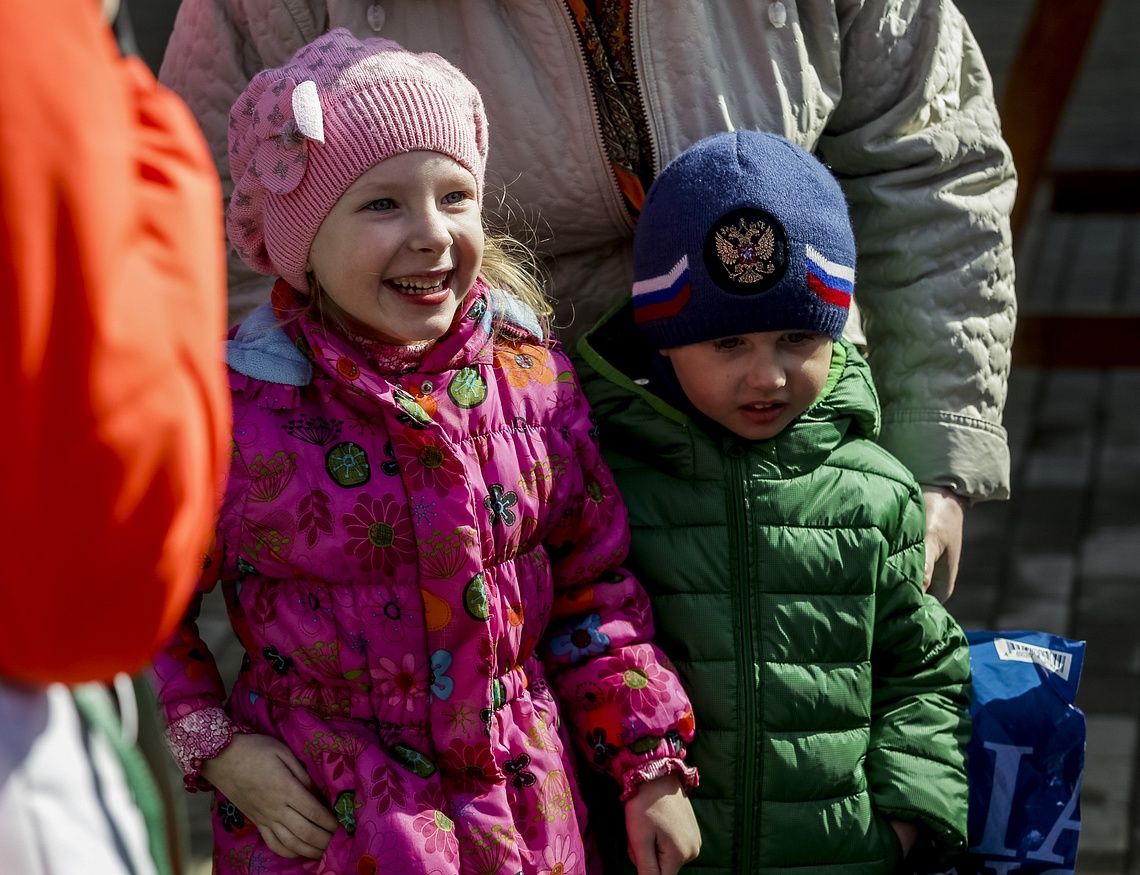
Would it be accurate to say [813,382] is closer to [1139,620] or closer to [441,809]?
[441,809]

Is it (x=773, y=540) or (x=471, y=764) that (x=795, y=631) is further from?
(x=471, y=764)

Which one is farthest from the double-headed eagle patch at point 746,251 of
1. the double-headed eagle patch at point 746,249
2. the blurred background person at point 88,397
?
the blurred background person at point 88,397

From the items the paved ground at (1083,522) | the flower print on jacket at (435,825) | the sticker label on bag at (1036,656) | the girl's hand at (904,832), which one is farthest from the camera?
the paved ground at (1083,522)

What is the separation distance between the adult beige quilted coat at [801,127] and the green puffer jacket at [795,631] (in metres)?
0.20

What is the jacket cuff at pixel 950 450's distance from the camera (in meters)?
2.19

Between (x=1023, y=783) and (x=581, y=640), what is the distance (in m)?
0.64

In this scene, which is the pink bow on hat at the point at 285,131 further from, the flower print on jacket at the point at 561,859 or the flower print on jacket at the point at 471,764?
the flower print on jacket at the point at 561,859

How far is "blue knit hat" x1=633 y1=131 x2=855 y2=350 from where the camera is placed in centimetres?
191

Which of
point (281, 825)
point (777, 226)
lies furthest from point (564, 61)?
point (281, 825)


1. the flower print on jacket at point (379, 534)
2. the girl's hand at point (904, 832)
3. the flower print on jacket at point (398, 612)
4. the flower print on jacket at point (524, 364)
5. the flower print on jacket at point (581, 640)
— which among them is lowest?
the girl's hand at point (904, 832)

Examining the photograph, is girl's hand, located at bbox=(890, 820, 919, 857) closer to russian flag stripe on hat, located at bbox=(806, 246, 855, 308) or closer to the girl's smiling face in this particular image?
russian flag stripe on hat, located at bbox=(806, 246, 855, 308)

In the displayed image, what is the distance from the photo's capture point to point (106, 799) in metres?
1.02

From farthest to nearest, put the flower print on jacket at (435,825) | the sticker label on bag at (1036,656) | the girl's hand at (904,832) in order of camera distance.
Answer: the sticker label on bag at (1036,656), the girl's hand at (904,832), the flower print on jacket at (435,825)

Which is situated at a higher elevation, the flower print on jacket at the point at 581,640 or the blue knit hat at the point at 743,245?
the blue knit hat at the point at 743,245
